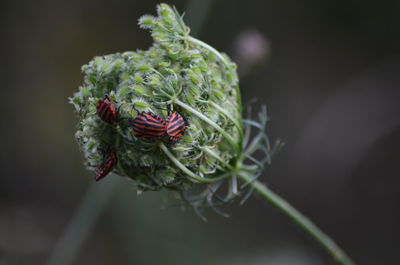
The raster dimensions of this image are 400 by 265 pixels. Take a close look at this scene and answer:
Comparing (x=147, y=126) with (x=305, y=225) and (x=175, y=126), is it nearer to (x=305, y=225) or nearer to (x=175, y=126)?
(x=175, y=126)

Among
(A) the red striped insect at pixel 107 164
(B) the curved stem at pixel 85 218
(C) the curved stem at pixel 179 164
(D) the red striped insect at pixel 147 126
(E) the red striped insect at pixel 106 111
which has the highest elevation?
(D) the red striped insect at pixel 147 126

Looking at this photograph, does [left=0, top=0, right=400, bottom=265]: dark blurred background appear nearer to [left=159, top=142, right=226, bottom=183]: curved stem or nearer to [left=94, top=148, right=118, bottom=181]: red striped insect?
[left=159, top=142, right=226, bottom=183]: curved stem

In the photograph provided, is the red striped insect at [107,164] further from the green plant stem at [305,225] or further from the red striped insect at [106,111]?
the green plant stem at [305,225]

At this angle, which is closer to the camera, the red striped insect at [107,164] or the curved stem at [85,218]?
the red striped insect at [107,164]

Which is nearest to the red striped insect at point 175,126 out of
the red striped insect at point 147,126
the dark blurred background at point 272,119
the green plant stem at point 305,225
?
the red striped insect at point 147,126

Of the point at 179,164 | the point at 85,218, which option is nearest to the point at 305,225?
the point at 179,164

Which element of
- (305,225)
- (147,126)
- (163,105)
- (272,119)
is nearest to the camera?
(147,126)
